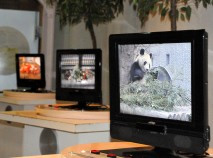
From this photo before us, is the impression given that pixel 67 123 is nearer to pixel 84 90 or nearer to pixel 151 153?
pixel 84 90

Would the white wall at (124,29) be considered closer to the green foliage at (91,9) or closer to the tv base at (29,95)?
the green foliage at (91,9)

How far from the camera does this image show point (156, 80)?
91.5 inches

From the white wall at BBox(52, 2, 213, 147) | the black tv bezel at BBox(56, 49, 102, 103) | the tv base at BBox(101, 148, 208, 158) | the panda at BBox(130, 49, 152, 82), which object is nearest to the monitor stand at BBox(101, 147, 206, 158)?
the tv base at BBox(101, 148, 208, 158)

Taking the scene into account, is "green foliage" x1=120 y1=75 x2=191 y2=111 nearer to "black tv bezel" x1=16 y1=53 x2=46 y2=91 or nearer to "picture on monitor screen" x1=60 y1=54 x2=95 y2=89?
"picture on monitor screen" x1=60 y1=54 x2=95 y2=89

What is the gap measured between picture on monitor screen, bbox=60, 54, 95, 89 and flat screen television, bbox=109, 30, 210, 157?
1498 mm

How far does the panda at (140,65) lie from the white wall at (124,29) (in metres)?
2.25

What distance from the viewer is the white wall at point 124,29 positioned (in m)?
4.63

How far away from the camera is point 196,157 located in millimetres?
2316

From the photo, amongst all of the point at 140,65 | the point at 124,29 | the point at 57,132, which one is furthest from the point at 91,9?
the point at 140,65

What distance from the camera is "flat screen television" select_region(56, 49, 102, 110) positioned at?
4.00m

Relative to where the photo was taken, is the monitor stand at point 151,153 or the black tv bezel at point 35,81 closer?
the monitor stand at point 151,153

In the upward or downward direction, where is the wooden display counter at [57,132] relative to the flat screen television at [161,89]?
downward

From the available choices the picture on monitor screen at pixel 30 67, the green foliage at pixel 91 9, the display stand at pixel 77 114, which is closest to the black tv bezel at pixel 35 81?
the picture on monitor screen at pixel 30 67

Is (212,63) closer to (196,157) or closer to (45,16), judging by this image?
(196,157)
